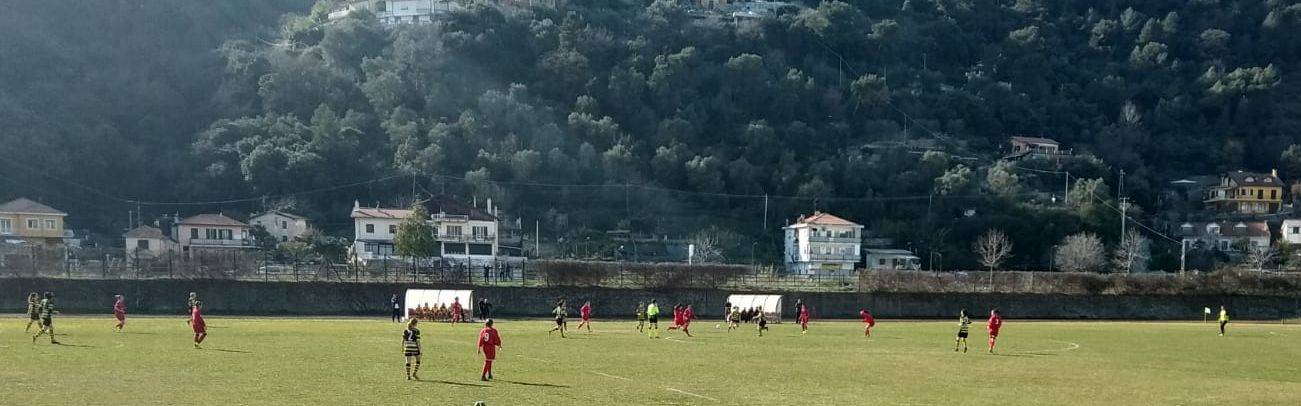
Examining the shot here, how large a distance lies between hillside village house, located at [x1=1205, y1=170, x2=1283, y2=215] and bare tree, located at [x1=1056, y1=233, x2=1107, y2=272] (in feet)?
120

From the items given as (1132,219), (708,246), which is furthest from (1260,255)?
(708,246)

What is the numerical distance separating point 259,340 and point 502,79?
105 meters

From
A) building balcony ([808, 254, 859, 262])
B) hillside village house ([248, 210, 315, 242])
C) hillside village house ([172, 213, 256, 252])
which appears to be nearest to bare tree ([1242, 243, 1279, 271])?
building balcony ([808, 254, 859, 262])

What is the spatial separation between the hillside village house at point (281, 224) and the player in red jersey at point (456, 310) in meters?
54.6

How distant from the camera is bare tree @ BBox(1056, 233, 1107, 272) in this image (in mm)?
99438

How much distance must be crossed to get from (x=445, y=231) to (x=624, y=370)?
7061cm

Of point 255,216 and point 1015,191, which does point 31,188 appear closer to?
point 255,216

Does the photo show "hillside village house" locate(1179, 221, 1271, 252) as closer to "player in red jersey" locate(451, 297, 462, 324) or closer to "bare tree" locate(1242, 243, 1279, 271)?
"bare tree" locate(1242, 243, 1279, 271)

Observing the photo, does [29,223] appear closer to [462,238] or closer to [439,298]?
[462,238]

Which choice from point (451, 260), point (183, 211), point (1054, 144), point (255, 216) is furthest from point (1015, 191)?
point (183, 211)

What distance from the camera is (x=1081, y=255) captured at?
99375 mm

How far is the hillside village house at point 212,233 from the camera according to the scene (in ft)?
305

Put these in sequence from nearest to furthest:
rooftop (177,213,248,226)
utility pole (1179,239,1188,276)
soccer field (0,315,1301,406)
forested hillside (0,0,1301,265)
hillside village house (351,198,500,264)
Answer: soccer field (0,315,1301,406) < hillside village house (351,198,500,264) < rooftop (177,213,248,226) < utility pole (1179,239,1188,276) < forested hillside (0,0,1301,265)

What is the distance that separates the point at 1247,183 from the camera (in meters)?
129
